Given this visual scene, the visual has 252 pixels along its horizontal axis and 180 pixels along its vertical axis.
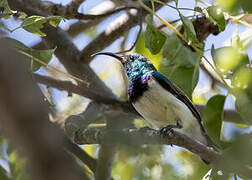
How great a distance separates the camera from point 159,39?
2811mm

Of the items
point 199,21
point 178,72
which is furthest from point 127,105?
point 199,21

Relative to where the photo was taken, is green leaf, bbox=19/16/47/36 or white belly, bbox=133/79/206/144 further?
white belly, bbox=133/79/206/144

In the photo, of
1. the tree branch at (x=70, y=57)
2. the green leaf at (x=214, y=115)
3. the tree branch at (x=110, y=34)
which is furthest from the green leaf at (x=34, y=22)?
the tree branch at (x=110, y=34)

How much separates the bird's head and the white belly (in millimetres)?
312

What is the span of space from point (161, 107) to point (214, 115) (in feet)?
4.18

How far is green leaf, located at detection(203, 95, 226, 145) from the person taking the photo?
2508 mm

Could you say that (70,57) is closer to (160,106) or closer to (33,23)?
(160,106)

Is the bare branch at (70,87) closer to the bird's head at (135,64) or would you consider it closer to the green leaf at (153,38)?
the bird's head at (135,64)

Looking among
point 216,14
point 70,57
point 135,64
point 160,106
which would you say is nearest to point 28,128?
point 216,14

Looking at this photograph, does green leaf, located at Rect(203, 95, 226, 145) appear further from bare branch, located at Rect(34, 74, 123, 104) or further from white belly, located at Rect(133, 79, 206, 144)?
bare branch, located at Rect(34, 74, 123, 104)

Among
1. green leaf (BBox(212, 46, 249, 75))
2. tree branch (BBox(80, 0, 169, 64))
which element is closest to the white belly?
tree branch (BBox(80, 0, 169, 64))

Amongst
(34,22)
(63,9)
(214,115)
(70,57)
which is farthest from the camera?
(70,57)

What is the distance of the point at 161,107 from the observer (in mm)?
3799

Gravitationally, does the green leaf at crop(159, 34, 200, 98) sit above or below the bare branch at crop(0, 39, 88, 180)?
below
